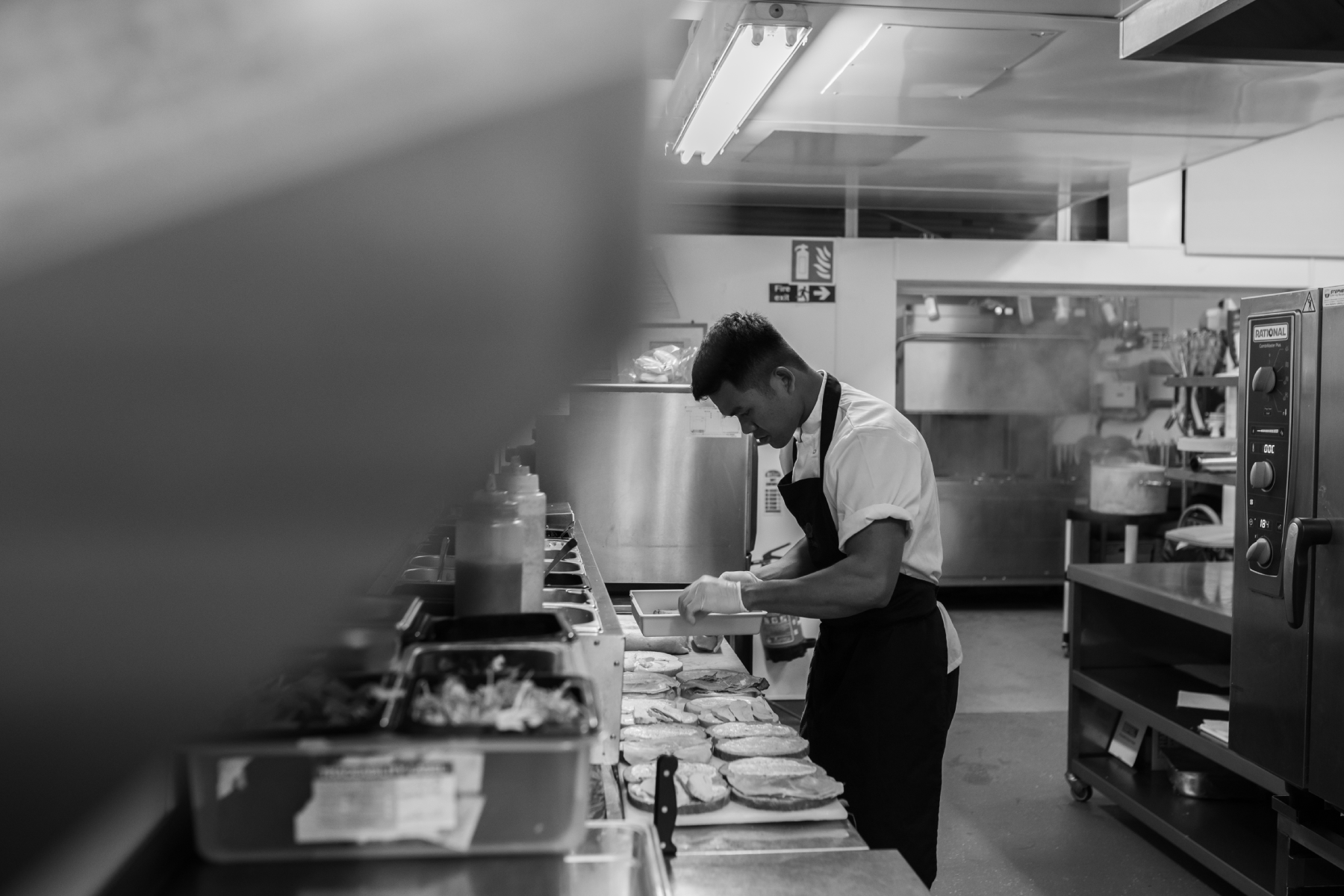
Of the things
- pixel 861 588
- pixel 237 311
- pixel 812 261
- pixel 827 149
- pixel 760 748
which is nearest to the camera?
pixel 237 311

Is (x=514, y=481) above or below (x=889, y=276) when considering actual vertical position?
below

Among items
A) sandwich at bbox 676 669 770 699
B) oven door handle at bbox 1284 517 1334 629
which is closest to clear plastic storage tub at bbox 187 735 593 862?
sandwich at bbox 676 669 770 699

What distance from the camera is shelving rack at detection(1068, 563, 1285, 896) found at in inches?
122

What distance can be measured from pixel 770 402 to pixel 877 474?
1.12ft

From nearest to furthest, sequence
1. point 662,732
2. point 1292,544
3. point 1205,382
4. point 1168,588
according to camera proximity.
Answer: point 662,732 < point 1292,544 < point 1168,588 < point 1205,382

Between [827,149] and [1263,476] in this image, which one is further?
[827,149]

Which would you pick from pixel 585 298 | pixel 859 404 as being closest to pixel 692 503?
pixel 859 404

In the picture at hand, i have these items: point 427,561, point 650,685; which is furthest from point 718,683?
point 427,561

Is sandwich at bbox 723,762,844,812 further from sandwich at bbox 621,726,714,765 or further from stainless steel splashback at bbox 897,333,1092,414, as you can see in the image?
stainless steel splashback at bbox 897,333,1092,414

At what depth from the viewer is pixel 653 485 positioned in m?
4.49

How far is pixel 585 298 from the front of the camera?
481 mm

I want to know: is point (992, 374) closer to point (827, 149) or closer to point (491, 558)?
point (827, 149)

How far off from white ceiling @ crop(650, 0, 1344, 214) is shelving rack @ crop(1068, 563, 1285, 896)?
1760mm

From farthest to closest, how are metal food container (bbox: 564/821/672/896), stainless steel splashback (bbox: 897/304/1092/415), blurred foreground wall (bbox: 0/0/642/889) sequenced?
stainless steel splashback (bbox: 897/304/1092/415)
metal food container (bbox: 564/821/672/896)
blurred foreground wall (bbox: 0/0/642/889)
